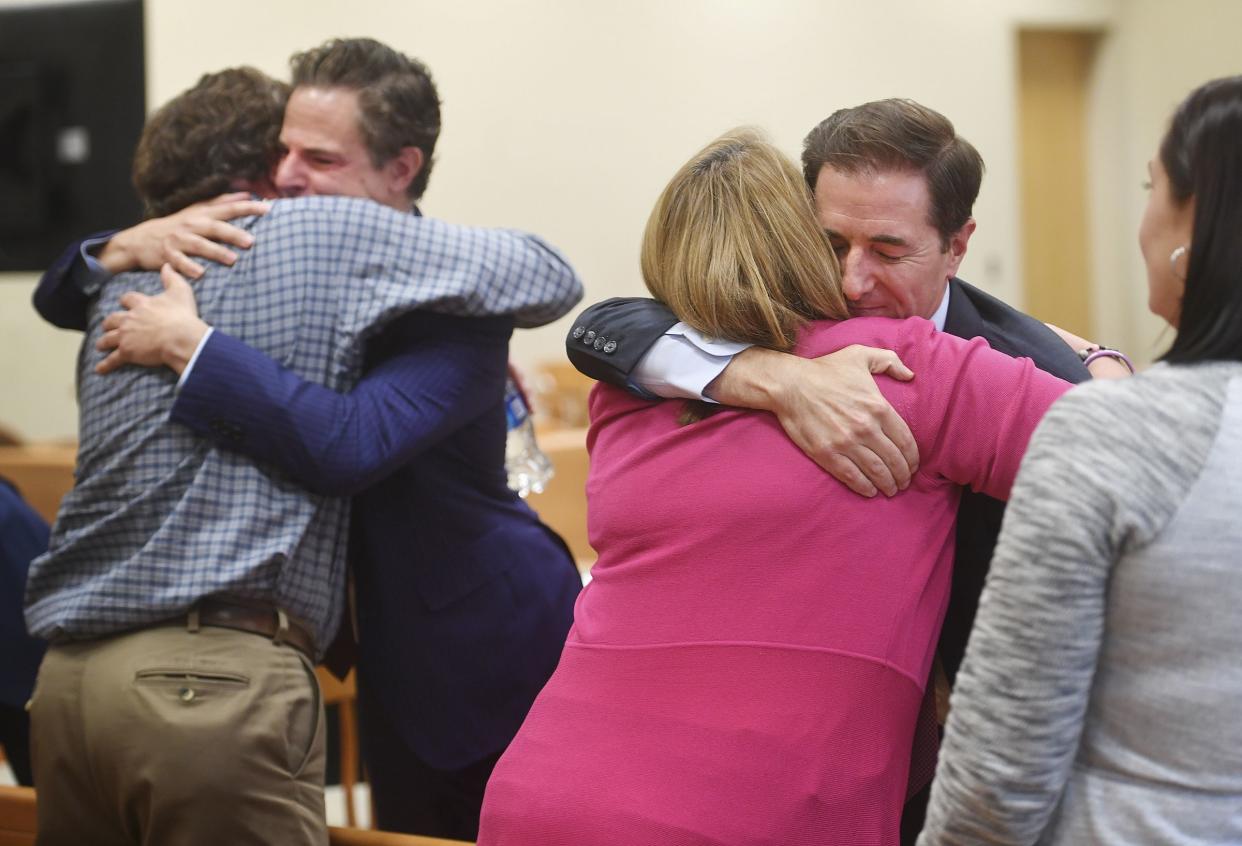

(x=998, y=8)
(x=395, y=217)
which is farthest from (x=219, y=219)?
(x=998, y=8)

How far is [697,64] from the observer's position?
258 inches

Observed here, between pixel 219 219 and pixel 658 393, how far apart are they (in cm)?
66

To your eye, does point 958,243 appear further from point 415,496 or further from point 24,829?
point 24,829

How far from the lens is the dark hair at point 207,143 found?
169 cm

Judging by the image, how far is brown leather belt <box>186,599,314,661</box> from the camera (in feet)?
A: 4.84

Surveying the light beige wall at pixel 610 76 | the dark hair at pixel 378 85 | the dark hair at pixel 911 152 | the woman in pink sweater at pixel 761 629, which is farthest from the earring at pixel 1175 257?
the light beige wall at pixel 610 76

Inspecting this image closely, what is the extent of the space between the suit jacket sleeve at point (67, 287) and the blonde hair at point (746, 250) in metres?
0.80

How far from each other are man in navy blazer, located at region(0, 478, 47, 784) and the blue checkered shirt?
525 mm

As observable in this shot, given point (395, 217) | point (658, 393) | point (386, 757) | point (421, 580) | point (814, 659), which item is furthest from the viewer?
point (386, 757)

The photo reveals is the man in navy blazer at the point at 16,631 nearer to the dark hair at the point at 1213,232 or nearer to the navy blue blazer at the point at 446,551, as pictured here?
the navy blue blazer at the point at 446,551

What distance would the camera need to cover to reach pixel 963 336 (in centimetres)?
137

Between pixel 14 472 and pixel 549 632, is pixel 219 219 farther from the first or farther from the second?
pixel 14 472

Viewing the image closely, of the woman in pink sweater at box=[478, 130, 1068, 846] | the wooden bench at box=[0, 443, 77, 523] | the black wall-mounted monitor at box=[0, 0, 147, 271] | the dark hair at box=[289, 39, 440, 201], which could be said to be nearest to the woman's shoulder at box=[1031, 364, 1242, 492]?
the woman in pink sweater at box=[478, 130, 1068, 846]

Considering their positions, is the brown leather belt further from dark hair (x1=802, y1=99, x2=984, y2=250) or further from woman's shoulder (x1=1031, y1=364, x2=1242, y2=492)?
woman's shoulder (x1=1031, y1=364, x2=1242, y2=492)
